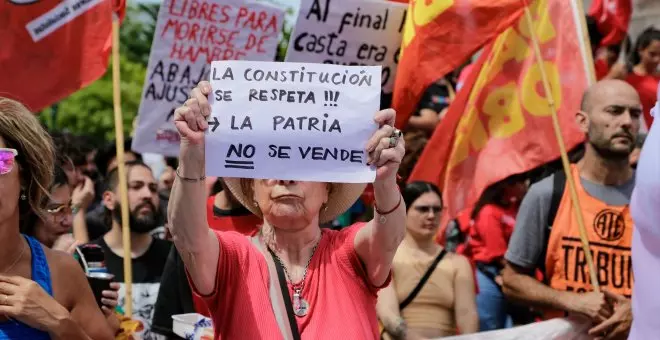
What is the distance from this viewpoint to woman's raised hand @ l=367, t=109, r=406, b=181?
3.88m

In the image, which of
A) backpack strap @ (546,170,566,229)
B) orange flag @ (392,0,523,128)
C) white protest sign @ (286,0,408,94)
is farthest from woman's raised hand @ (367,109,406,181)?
white protest sign @ (286,0,408,94)

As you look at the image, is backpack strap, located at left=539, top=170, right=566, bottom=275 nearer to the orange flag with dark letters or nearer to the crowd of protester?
the crowd of protester

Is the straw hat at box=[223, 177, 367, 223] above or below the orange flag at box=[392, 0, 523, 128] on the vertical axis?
below

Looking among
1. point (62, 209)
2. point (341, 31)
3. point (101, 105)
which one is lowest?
point (62, 209)

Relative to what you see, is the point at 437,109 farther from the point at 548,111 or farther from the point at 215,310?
the point at 215,310

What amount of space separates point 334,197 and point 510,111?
11.2 ft

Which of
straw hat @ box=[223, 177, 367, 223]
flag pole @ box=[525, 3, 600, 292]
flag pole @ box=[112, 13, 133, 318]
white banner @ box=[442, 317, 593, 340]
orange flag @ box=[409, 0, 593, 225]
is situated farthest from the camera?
orange flag @ box=[409, 0, 593, 225]

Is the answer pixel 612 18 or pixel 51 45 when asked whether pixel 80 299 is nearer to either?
pixel 51 45

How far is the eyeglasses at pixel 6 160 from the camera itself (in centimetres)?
393

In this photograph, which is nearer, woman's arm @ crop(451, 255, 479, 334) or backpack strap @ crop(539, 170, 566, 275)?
backpack strap @ crop(539, 170, 566, 275)

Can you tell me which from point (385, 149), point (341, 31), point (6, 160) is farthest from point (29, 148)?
point (341, 31)

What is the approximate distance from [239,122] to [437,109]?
21.0 feet

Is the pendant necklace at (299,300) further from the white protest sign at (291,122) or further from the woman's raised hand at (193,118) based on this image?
the woman's raised hand at (193,118)

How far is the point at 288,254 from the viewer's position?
426 centimetres
